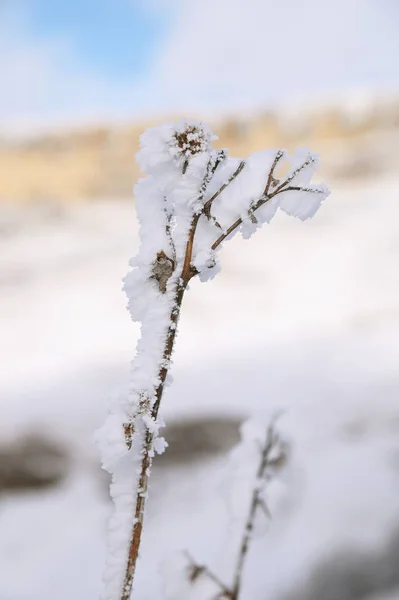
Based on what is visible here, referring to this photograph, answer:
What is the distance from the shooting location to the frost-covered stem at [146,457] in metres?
0.54

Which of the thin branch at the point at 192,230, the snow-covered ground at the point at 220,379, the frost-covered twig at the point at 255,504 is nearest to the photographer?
the thin branch at the point at 192,230

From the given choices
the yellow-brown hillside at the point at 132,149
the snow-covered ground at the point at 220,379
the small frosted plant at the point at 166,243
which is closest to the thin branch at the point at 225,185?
the small frosted plant at the point at 166,243

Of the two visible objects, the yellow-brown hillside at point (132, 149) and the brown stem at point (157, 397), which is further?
the yellow-brown hillside at point (132, 149)

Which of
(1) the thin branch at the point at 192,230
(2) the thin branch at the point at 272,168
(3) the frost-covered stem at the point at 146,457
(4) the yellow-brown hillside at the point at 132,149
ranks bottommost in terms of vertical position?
(3) the frost-covered stem at the point at 146,457

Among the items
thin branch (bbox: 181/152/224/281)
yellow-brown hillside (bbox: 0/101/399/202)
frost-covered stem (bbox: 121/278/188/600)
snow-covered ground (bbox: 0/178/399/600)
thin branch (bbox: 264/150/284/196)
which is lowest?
frost-covered stem (bbox: 121/278/188/600)

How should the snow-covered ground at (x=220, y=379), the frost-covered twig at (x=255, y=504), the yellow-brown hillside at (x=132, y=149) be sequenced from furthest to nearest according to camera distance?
the yellow-brown hillside at (x=132, y=149) < the snow-covered ground at (x=220, y=379) < the frost-covered twig at (x=255, y=504)

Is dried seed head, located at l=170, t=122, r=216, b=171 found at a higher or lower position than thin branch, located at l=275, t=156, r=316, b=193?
higher

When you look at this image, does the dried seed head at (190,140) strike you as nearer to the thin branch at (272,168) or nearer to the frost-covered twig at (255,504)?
the thin branch at (272,168)

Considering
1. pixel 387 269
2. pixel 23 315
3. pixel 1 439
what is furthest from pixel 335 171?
pixel 1 439

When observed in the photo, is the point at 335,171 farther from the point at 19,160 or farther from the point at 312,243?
the point at 19,160

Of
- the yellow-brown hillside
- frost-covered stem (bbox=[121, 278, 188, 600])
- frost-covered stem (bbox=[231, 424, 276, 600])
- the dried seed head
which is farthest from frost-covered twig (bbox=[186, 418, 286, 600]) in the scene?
the yellow-brown hillside

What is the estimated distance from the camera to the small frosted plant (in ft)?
1.78

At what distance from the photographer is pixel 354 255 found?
5.39 m

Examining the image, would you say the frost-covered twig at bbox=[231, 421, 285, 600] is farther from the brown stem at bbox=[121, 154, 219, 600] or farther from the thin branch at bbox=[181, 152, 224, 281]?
the thin branch at bbox=[181, 152, 224, 281]
